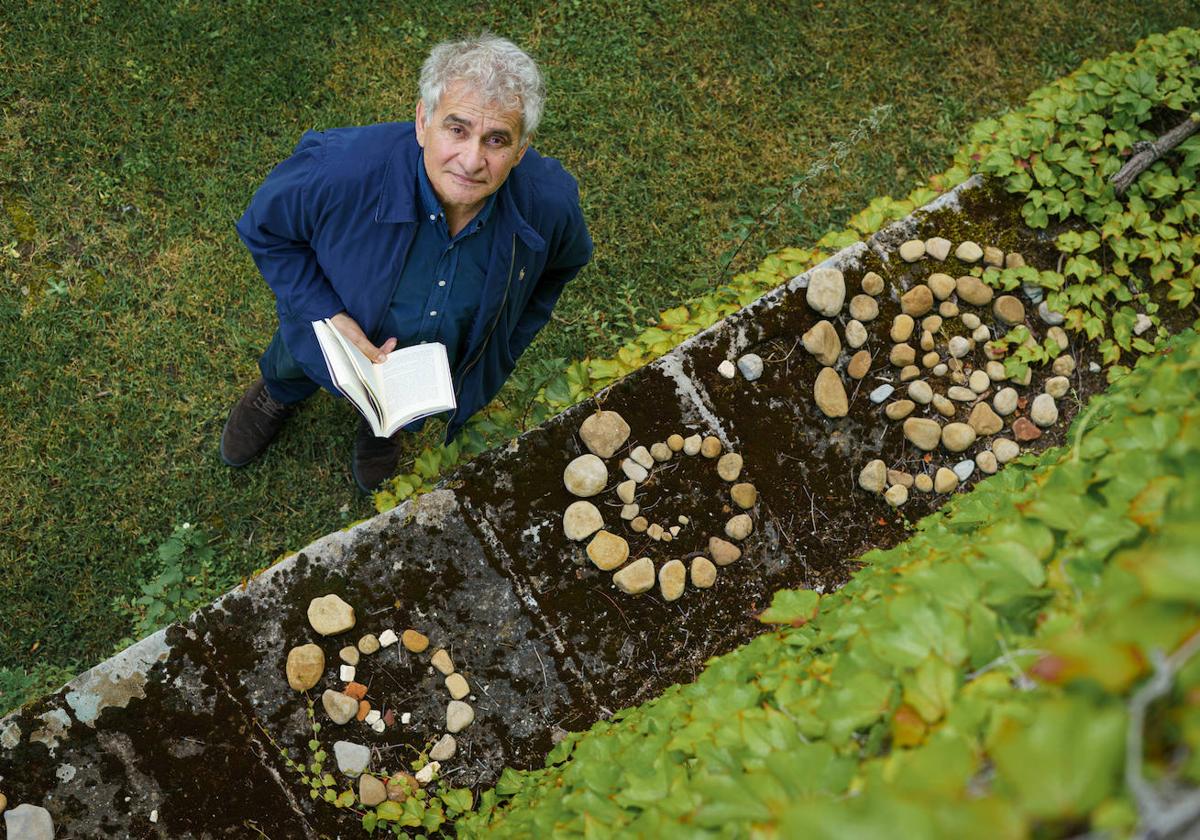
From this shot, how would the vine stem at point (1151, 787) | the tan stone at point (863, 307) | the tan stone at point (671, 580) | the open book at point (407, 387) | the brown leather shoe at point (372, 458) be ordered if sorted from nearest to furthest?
1. the vine stem at point (1151, 787)
2. the open book at point (407, 387)
3. the tan stone at point (671, 580)
4. the tan stone at point (863, 307)
5. the brown leather shoe at point (372, 458)

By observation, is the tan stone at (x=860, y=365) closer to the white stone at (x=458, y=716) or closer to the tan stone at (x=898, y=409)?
the tan stone at (x=898, y=409)

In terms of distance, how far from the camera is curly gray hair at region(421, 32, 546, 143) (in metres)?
1.91

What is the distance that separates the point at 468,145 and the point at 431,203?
19 cm

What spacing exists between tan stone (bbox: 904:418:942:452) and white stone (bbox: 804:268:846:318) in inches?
17.8

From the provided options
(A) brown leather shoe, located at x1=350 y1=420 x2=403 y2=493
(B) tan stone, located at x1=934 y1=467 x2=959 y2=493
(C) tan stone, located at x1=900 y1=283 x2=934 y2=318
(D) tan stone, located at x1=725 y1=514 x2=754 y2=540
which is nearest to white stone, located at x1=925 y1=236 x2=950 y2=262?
(C) tan stone, located at x1=900 y1=283 x2=934 y2=318

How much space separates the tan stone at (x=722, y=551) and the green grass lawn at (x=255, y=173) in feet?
4.34

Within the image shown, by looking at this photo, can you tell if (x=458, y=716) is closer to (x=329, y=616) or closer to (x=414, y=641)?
(x=414, y=641)

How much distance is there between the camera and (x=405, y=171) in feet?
6.67

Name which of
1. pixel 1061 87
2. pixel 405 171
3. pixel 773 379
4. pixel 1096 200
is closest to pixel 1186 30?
pixel 1061 87

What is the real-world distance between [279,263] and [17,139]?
221cm

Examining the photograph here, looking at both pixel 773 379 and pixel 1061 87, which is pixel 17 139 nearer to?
pixel 773 379

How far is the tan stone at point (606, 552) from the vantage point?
7.77ft

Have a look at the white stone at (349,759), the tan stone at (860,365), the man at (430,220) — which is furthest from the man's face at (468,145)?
the white stone at (349,759)

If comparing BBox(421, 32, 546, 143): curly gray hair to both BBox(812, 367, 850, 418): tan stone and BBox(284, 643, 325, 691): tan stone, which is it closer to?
BBox(812, 367, 850, 418): tan stone
